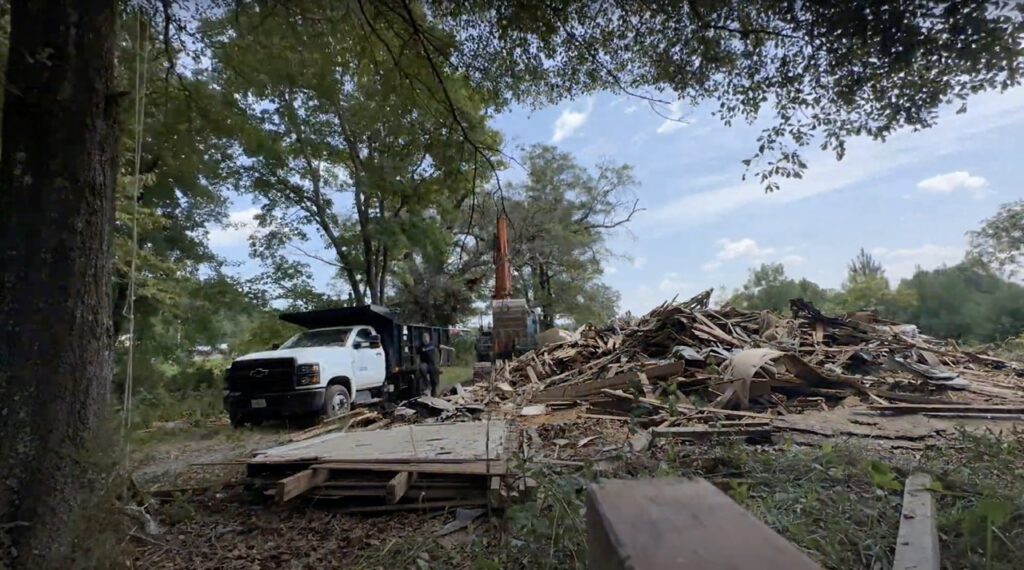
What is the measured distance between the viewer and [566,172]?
32.1 meters

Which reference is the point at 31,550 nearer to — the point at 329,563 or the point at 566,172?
the point at 329,563

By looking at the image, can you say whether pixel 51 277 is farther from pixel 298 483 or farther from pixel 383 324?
pixel 383 324

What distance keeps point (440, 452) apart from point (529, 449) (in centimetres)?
107

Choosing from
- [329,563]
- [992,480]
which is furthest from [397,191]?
[992,480]

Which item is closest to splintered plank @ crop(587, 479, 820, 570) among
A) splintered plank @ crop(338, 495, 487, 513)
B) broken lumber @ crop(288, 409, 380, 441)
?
splintered plank @ crop(338, 495, 487, 513)

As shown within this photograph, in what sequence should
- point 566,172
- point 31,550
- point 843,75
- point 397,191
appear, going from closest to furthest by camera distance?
point 31,550 < point 843,75 < point 397,191 < point 566,172

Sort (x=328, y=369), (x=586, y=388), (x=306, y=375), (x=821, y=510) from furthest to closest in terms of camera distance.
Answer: (x=328, y=369) → (x=306, y=375) → (x=586, y=388) → (x=821, y=510)

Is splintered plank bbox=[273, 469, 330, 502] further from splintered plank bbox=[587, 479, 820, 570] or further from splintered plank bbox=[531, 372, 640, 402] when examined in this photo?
splintered plank bbox=[531, 372, 640, 402]

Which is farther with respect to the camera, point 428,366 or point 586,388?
point 428,366

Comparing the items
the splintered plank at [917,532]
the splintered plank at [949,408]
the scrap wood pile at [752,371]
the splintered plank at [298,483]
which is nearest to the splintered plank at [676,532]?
the splintered plank at [917,532]

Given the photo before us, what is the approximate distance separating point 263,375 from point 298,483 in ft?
19.7

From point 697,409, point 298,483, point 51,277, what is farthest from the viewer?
point 697,409

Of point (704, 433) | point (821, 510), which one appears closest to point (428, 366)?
point (704, 433)

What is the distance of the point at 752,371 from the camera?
8.84 meters
